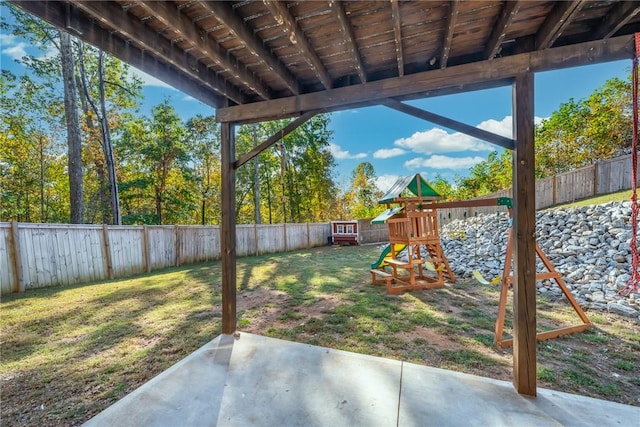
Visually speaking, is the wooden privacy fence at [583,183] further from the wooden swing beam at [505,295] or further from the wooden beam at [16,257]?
the wooden beam at [16,257]

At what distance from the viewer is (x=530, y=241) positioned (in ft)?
6.05

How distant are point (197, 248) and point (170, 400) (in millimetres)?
7347

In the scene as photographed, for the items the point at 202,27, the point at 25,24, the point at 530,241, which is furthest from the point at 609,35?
the point at 25,24

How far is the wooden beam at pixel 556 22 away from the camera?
1.43 metres

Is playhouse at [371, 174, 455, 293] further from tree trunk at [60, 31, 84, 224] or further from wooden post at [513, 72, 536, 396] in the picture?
tree trunk at [60, 31, 84, 224]

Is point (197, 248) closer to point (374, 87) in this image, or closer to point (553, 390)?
point (374, 87)

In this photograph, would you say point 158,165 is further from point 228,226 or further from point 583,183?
point 583,183

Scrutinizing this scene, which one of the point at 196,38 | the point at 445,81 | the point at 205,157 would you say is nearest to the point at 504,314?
the point at 445,81

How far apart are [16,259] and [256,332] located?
191 inches

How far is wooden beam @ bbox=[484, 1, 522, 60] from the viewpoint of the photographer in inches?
57.2

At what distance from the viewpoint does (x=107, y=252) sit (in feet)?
20.1

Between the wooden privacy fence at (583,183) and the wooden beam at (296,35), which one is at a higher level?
the wooden beam at (296,35)

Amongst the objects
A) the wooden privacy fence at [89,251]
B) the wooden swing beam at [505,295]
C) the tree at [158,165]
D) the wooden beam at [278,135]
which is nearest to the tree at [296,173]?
the tree at [158,165]

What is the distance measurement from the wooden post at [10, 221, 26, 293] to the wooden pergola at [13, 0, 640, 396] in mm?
4955
